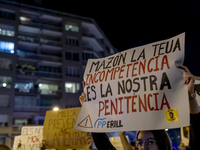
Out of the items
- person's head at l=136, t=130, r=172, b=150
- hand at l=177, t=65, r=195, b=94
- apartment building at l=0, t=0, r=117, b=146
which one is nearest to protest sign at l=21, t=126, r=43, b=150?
person's head at l=136, t=130, r=172, b=150

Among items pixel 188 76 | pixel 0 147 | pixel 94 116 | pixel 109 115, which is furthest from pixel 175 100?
pixel 0 147

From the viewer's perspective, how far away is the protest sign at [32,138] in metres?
7.88

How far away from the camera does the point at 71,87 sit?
3794cm

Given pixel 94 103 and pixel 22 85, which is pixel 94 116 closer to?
pixel 94 103

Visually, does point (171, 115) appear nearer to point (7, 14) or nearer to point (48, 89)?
point (48, 89)

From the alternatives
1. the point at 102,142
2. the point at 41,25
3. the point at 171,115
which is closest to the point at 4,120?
the point at 41,25

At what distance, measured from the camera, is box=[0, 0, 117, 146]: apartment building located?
33000mm

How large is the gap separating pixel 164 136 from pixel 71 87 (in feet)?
116

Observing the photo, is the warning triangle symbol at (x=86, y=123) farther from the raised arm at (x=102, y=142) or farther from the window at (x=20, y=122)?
the window at (x=20, y=122)

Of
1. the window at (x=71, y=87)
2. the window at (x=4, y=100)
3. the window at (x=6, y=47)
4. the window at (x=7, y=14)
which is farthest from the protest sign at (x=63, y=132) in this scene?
the window at (x=7, y=14)

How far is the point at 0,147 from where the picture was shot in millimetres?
3930

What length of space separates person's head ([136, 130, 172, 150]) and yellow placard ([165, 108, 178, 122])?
0.26 metres

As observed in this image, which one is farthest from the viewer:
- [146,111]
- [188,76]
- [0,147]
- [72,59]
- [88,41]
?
[88,41]

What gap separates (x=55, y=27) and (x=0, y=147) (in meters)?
36.9
